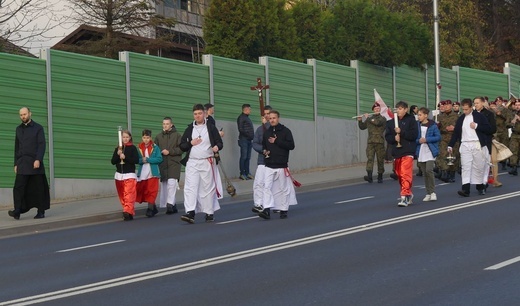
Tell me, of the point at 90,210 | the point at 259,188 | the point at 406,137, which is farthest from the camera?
the point at 90,210

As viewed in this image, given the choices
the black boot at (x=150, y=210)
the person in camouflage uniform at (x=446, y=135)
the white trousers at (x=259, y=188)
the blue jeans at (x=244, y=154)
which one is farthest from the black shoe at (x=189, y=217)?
the blue jeans at (x=244, y=154)

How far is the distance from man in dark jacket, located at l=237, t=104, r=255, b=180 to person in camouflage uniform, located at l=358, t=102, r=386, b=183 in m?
2.75

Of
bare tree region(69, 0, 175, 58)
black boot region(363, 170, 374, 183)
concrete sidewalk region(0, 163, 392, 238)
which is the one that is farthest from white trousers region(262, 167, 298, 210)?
bare tree region(69, 0, 175, 58)

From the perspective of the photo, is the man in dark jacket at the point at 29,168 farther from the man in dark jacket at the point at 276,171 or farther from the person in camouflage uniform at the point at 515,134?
the person in camouflage uniform at the point at 515,134

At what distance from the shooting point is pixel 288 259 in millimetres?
13391

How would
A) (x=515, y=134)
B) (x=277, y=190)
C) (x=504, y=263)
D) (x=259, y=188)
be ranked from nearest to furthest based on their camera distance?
(x=504, y=263)
(x=277, y=190)
(x=259, y=188)
(x=515, y=134)

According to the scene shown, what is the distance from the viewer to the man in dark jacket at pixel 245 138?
29234 millimetres

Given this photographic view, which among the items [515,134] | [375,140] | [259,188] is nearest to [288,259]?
[259,188]

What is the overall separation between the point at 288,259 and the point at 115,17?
32.3m

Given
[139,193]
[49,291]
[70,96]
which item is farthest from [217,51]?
[49,291]

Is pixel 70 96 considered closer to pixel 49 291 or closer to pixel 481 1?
pixel 49 291

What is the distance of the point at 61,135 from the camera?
81.1ft

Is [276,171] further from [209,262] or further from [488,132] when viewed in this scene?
[209,262]

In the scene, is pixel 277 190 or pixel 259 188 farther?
pixel 259 188
